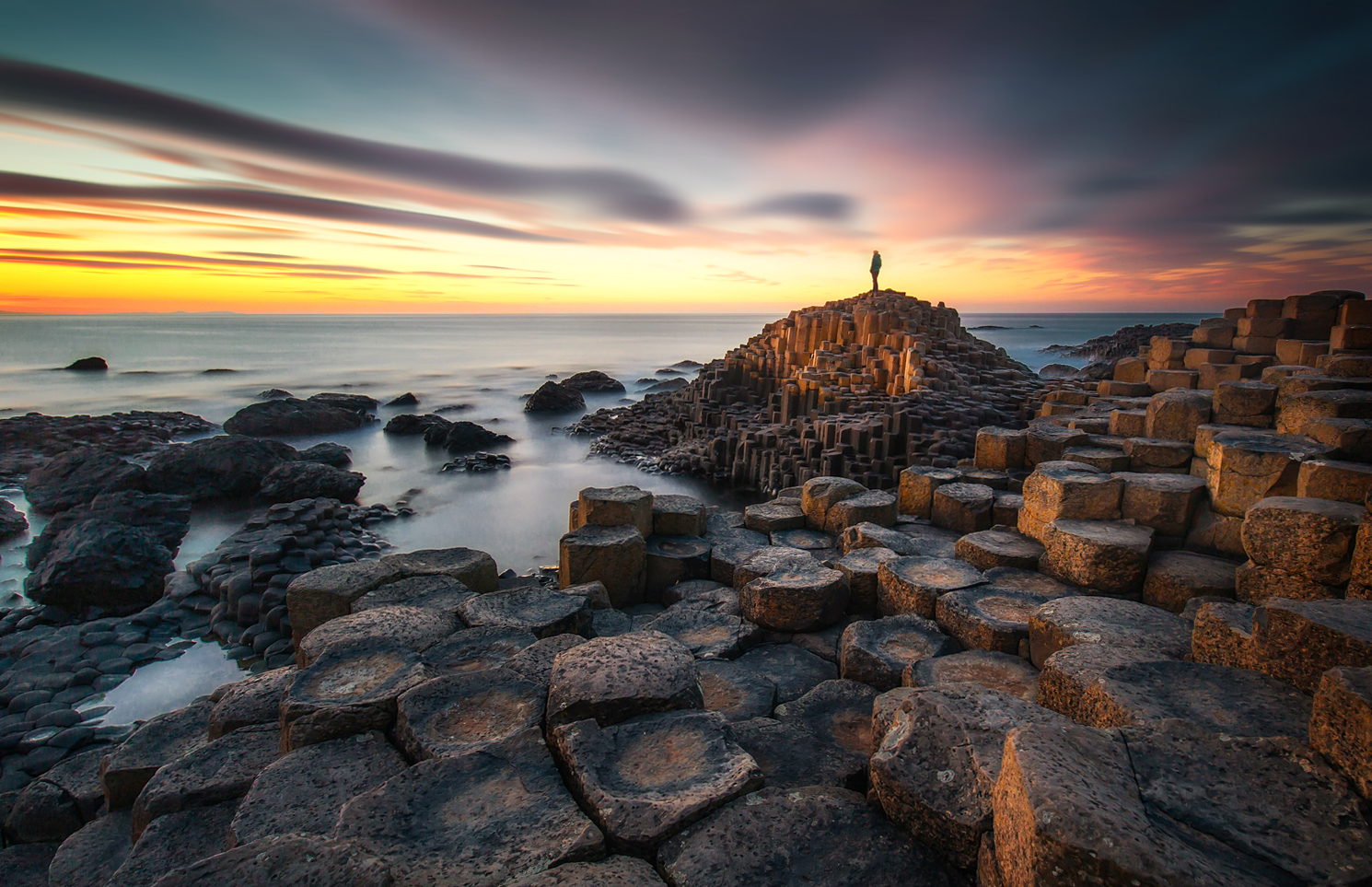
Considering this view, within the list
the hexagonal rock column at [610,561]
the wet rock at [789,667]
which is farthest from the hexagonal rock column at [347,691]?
the wet rock at [789,667]

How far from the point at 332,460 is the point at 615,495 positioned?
12641 mm

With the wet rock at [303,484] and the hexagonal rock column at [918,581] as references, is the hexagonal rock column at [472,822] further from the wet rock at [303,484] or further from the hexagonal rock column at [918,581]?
the wet rock at [303,484]

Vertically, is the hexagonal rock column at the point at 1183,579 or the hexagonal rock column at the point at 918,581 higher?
the hexagonal rock column at the point at 1183,579

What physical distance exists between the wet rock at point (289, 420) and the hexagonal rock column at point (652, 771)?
2215 centimetres

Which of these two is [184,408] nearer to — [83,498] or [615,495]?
[83,498]

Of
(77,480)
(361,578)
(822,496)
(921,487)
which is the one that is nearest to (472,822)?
(361,578)

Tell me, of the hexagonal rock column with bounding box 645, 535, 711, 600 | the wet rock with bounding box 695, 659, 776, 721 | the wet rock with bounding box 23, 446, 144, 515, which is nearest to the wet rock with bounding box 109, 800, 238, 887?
the wet rock with bounding box 695, 659, 776, 721

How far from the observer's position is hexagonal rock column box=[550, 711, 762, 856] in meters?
2.30

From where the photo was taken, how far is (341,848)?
6.66 feet

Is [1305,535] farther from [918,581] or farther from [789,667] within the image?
[789,667]

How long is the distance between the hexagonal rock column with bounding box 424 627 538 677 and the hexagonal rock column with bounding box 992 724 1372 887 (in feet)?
8.98

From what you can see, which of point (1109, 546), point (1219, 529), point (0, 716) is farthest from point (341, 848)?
point (0, 716)

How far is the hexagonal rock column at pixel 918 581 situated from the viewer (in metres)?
4.50

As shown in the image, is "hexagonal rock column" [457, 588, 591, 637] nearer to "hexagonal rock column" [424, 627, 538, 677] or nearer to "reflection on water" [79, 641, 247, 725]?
"hexagonal rock column" [424, 627, 538, 677]
